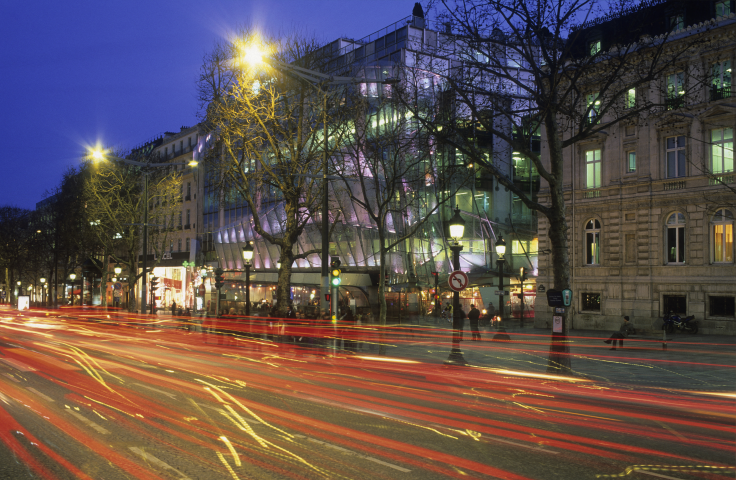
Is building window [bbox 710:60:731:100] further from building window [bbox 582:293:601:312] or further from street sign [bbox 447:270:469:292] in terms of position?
street sign [bbox 447:270:469:292]

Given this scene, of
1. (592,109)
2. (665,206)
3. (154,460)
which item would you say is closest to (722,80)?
(592,109)

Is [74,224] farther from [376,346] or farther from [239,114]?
[376,346]

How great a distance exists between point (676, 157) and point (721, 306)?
785cm

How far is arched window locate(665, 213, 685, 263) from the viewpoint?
107 ft

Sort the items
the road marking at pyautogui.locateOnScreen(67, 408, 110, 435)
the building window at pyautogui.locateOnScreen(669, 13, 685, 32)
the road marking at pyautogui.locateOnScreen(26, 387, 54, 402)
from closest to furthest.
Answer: the road marking at pyautogui.locateOnScreen(67, 408, 110, 435)
the road marking at pyautogui.locateOnScreen(26, 387, 54, 402)
the building window at pyautogui.locateOnScreen(669, 13, 685, 32)

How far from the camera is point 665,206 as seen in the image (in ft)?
108

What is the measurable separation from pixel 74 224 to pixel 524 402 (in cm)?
6497

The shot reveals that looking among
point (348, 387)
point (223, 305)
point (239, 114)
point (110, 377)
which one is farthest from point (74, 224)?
point (348, 387)

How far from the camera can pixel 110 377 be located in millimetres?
16625

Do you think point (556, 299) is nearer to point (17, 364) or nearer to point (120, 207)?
point (17, 364)

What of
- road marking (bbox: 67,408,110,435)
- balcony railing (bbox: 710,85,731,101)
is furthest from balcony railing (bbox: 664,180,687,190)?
road marking (bbox: 67,408,110,435)

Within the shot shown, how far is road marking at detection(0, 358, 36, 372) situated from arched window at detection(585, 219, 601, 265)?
94.7 feet

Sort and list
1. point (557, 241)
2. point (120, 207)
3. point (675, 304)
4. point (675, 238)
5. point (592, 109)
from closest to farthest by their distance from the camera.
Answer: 1. point (557, 241)
2. point (592, 109)
3. point (675, 304)
4. point (675, 238)
5. point (120, 207)

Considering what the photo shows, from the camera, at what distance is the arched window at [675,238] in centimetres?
3247
